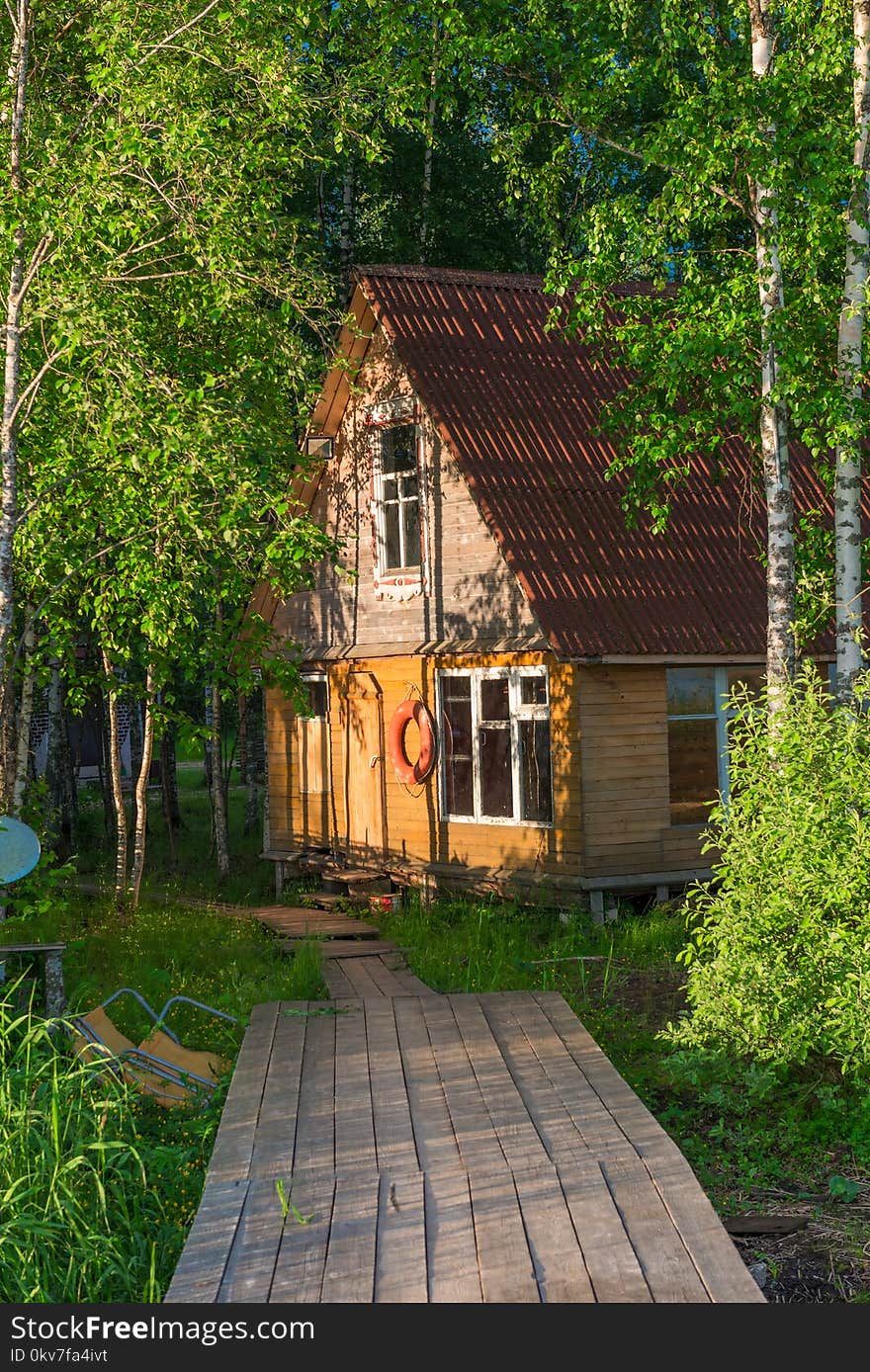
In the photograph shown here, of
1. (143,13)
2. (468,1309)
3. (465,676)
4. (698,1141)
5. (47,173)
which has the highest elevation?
(143,13)

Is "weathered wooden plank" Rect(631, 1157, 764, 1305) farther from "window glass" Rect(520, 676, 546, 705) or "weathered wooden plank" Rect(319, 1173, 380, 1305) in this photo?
"window glass" Rect(520, 676, 546, 705)

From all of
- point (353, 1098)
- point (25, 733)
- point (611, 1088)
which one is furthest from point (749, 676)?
point (353, 1098)

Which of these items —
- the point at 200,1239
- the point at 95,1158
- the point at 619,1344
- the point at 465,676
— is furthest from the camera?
the point at 465,676

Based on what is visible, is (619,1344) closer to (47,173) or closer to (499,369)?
(47,173)

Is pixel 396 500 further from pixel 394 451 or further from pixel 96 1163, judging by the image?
pixel 96 1163

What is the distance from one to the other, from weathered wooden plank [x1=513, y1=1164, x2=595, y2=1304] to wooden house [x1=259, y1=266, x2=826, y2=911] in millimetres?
9573

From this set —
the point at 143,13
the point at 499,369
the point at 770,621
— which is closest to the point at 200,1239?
the point at 770,621

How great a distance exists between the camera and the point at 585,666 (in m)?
15.8

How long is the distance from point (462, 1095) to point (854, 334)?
7.66 meters

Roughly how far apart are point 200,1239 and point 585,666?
1101 cm

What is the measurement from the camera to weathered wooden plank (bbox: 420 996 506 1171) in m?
6.24

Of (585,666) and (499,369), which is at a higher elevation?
(499,369)

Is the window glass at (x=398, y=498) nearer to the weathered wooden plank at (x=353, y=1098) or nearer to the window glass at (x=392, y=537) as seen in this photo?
the window glass at (x=392, y=537)

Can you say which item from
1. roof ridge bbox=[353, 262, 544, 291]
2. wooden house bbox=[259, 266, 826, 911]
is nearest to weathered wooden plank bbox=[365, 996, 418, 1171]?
wooden house bbox=[259, 266, 826, 911]
